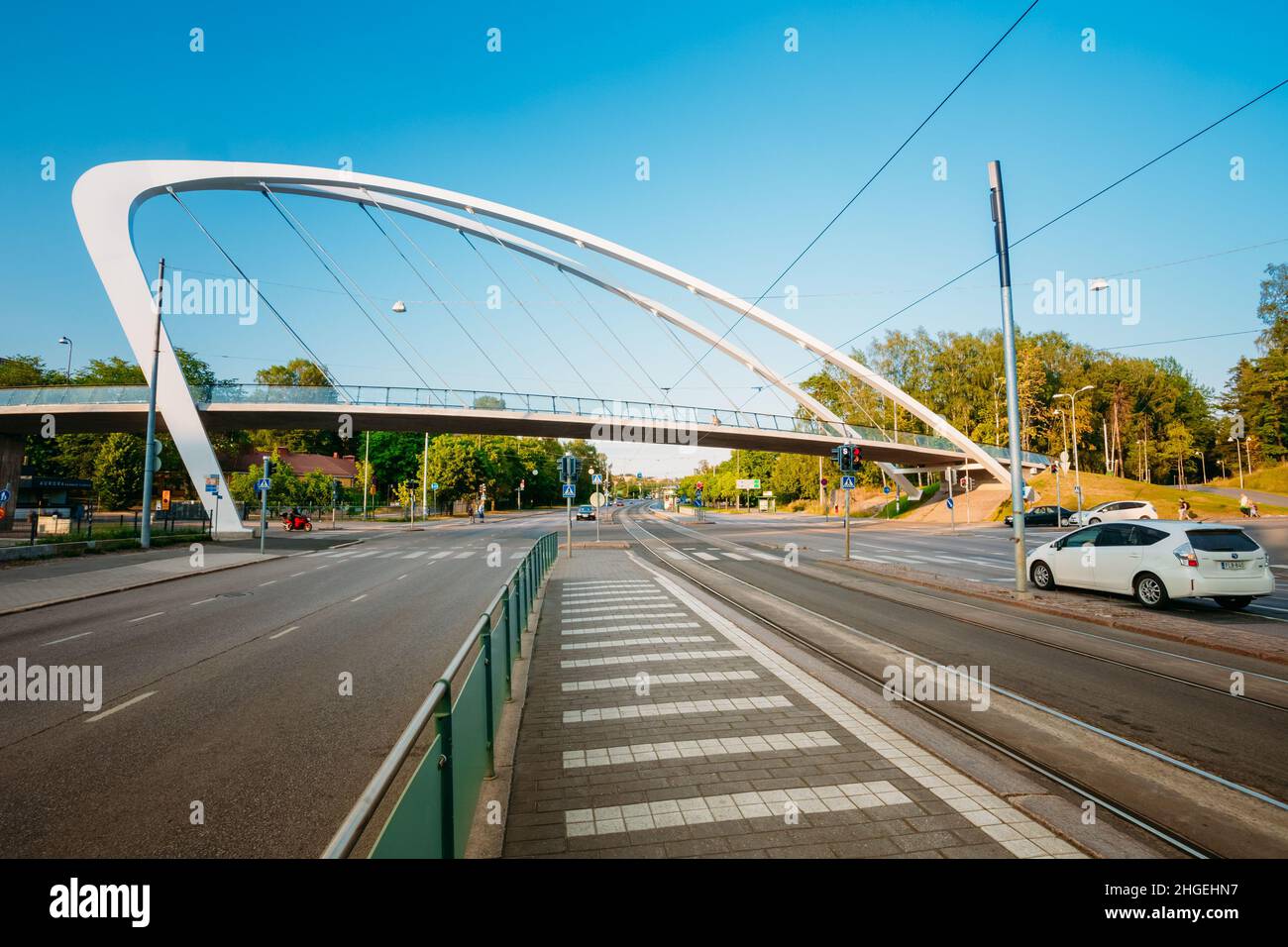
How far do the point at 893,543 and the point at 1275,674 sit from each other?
24.7 metres

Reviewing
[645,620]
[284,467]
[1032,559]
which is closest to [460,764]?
[645,620]

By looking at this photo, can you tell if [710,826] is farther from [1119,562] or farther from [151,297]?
[151,297]

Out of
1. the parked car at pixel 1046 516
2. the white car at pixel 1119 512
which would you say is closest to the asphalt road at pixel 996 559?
the white car at pixel 1119 512

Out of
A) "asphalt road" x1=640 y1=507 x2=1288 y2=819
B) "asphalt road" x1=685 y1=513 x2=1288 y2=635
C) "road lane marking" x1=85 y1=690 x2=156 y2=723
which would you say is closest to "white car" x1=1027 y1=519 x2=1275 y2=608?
"asphalt road" x1=685 y1=513 x2=1288 y2=635

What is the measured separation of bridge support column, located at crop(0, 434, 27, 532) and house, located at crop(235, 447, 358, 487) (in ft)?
135

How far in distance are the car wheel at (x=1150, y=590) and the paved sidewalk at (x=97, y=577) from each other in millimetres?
21501

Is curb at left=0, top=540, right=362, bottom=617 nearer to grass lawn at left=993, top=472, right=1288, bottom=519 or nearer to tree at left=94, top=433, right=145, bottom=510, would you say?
tree at left=94, top=433, right=145, bottom=510

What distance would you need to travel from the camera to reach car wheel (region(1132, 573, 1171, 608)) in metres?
11.7

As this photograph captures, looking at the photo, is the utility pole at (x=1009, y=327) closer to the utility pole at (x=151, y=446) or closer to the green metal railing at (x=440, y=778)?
the green metal railing at (x=440, y=778)

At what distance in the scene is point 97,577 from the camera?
1716cm

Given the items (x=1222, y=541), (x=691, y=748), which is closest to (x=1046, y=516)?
(x=1222, y=541)

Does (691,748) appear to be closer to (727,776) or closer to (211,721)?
(727,776)

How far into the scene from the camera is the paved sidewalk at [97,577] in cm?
1364

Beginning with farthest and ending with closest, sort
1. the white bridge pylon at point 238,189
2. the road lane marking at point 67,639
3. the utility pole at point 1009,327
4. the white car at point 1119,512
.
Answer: the white car at point 1119,512 < the white bridge pylon at point 238,189 < the utility pole at point 1009,327 < the road lane marking at point 67,639
